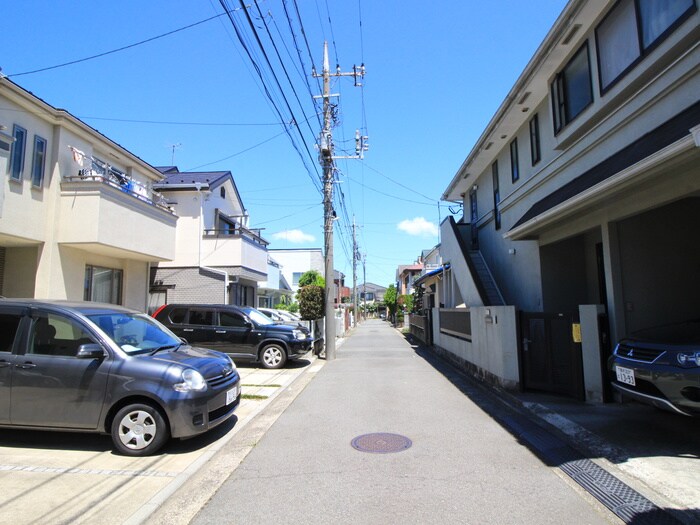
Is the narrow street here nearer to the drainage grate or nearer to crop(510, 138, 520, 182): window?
the drainage grate

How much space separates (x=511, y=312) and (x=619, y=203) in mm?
2511

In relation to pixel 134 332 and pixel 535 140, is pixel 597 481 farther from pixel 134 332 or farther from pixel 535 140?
pixel 535 140

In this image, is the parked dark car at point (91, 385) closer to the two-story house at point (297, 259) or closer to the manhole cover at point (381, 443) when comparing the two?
the manhole cover at point (381, 443)

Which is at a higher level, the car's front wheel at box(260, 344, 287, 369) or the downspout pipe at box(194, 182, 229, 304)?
the downspout pipe at box(194, 182, 229, 304)

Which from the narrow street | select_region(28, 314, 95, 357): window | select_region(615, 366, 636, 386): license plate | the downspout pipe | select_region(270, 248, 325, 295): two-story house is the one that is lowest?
the narrow street

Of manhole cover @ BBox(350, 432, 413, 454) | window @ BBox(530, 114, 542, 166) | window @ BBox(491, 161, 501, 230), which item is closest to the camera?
manhole cover @ BBox(350, 432, 413, 454)

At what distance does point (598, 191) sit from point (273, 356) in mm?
8603

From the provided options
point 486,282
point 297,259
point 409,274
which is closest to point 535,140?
point 486,282

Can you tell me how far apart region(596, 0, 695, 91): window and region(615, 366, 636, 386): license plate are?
14.4 ft

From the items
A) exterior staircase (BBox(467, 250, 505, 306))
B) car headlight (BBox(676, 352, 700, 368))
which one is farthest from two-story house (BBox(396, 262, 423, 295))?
car headlight (BBox(676, 352, 700, 368))

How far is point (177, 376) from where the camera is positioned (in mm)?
4980

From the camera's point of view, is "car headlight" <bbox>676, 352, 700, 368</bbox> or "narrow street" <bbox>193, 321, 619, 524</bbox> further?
"car headlight" <bbox>676, 352, 700, 368</bbox>

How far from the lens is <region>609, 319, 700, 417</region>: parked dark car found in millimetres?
4539

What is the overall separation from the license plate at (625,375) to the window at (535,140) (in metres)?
6.22
